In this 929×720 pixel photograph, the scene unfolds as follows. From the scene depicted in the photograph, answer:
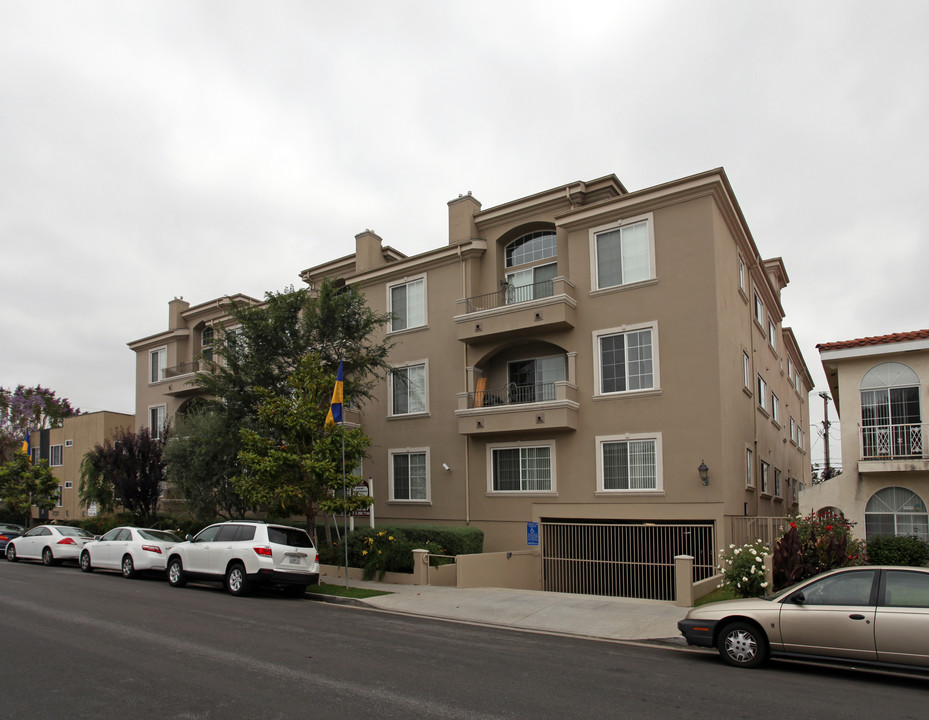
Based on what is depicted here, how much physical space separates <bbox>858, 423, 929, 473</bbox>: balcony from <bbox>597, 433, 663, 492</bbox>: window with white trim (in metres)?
5.00

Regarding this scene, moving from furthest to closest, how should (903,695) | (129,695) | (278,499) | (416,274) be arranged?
(416,274) → (278,499) → (903,695) → (129,695)

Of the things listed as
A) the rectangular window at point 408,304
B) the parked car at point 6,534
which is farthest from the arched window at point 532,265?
the parked car at point 6,534

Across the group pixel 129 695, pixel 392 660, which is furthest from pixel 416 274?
pixel 129 695

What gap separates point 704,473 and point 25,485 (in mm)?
32946

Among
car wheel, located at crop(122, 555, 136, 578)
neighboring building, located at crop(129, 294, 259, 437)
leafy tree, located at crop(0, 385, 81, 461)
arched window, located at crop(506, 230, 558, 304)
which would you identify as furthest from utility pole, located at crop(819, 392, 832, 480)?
leafy tree, located at crop(0, 385, 81, 461)

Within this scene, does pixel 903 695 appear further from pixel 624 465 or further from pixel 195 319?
pixel 195 319

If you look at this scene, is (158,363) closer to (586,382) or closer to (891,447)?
(586,382)

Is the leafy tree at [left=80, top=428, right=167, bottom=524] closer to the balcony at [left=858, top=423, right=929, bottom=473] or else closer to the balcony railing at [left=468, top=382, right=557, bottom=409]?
the balcony railing at [left=468, top=382, right=557, bottom=409]

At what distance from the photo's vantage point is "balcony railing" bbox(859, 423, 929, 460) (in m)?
18.2

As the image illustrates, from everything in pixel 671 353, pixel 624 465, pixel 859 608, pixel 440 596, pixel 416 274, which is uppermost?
pixel 416 274

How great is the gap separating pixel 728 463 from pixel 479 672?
13.1 meters

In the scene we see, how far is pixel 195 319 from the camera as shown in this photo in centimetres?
3788

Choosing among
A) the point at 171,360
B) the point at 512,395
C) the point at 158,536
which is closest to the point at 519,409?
the point at 512,395

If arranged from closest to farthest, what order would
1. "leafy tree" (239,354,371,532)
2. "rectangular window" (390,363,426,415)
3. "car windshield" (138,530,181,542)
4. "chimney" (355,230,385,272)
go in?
"leafy tree" (239,354,371,532)
"car windshield" (138,530,181,542)
"rectangular window" (390,363,426,415)
"chimney" (355,230,385,272)
